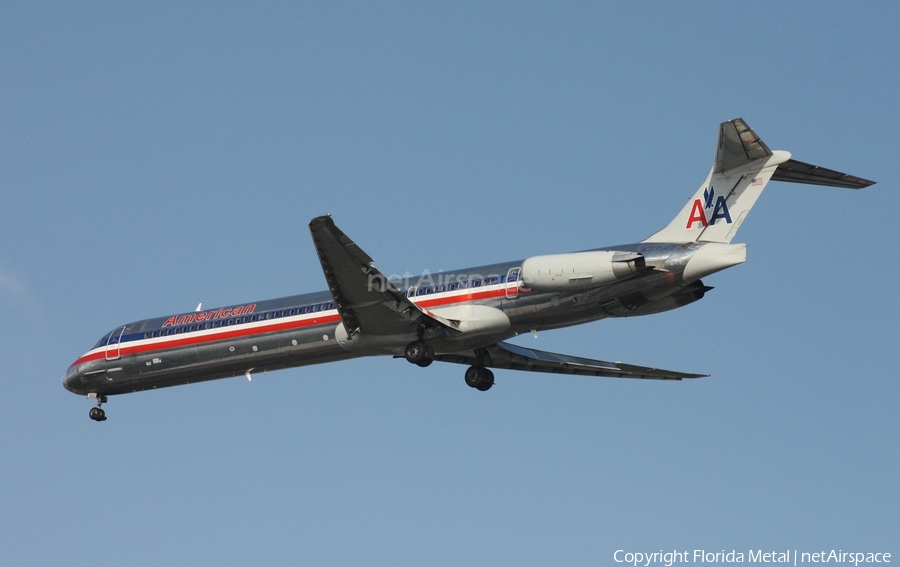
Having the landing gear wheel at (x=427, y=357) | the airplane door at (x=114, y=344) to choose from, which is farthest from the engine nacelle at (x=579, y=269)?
the airplane door at (x=114, y=344)

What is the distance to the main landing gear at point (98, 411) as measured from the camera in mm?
36562

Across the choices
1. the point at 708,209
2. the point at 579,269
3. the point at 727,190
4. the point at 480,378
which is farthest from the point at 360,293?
the point at 727,190

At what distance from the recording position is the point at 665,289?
92.3 feet

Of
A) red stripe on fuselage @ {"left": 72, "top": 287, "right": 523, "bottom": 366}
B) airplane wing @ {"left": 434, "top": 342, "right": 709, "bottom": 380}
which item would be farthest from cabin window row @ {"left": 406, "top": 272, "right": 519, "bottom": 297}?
airplane wing @ {"left": 434, "top": 342, "right": 709, "bottom": 380}

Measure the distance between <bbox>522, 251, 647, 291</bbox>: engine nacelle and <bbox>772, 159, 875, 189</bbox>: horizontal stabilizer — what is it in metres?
3.94

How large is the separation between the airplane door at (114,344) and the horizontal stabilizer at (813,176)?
19627 mm

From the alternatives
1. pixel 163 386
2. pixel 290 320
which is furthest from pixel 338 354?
pixel 163 386

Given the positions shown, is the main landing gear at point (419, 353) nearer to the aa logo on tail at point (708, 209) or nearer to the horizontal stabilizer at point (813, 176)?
the aa logo on tail at point (708, 209)

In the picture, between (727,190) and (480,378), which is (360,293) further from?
(727,190)

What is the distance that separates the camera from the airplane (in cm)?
2781

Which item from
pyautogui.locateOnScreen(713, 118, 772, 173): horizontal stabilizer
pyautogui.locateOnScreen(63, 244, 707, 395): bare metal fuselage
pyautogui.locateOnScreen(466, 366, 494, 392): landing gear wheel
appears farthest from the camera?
pyautogui.locateOnScreen(466, 366, 494, 392): landing gear wheel

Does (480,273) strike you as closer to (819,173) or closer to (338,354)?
(338,354)

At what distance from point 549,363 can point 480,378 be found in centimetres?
232

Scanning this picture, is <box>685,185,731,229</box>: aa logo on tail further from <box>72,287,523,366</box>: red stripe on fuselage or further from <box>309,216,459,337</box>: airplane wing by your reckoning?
<box>309,216,459,337</box>: airplane wing
